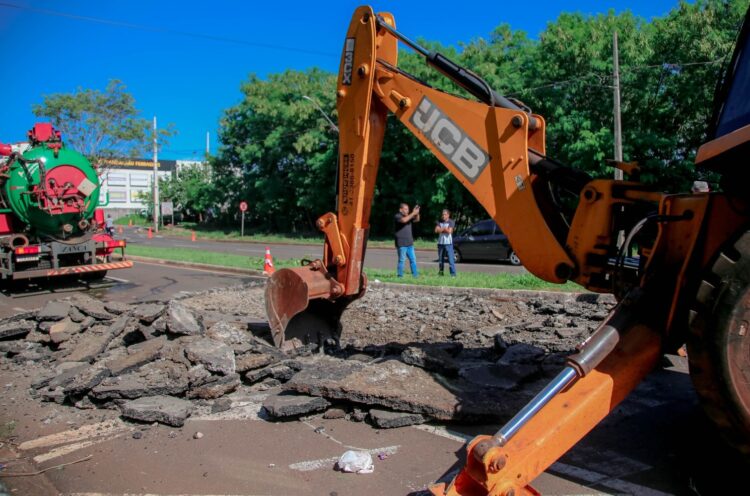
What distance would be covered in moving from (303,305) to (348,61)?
8.36ft

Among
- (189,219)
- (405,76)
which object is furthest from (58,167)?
(189,219)

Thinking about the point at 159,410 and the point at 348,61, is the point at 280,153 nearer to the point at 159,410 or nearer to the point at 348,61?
the point at 348,61

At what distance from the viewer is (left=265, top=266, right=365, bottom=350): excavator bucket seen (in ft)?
20.2

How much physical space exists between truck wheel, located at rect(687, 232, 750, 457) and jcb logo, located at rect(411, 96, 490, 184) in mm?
2079

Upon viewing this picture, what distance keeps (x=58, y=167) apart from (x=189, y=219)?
56.9 metres

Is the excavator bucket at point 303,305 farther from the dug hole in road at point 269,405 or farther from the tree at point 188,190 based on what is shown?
the tree at point 188,190

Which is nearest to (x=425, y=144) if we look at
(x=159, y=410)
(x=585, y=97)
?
(x=159, y=410)

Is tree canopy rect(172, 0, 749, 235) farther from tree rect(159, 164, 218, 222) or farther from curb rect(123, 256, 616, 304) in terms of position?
tree rect(159, 164, 218, 222)

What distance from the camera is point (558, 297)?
952cm

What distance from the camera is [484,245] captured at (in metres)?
20.4

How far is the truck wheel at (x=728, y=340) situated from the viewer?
292 centimetres

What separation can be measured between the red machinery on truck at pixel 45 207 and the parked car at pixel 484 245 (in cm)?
1194

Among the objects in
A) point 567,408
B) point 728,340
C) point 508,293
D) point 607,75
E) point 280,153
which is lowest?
point 508,293

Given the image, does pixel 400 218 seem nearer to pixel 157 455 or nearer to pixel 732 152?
pixel 157 455
